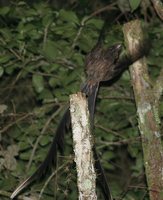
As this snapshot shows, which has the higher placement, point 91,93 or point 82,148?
point 91,93

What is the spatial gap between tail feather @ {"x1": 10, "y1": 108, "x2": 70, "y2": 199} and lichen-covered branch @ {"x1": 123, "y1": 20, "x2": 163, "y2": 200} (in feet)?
1.68

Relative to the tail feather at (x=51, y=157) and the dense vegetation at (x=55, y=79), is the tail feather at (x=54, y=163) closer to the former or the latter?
the tail feather at (x=51, y=157)

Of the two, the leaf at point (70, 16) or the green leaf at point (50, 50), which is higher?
the leaf at point (70, 16)

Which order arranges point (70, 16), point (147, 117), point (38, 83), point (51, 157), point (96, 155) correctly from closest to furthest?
point (51, 157), point (96, 155), point (147, 117), point (70, 16), point (38, 83)

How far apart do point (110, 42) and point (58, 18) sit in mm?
506

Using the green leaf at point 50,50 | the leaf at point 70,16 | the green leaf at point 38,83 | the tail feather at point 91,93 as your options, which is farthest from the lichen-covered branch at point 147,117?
the green leaf at point 38,83

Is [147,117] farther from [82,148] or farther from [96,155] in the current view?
[82,148]

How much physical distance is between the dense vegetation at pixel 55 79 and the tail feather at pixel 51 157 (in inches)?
27.0

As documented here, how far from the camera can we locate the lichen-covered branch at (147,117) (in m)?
3.32

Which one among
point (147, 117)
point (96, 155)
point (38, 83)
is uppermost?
point (38, 83)

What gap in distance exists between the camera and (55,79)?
4363mm

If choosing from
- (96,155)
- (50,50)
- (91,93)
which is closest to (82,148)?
(96,155)

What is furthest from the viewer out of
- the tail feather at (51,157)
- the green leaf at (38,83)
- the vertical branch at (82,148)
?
the green leaf at (38,83)

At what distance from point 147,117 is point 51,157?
0.72 metres
